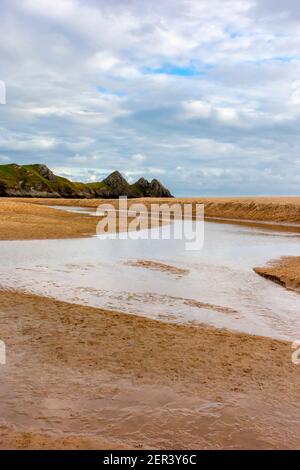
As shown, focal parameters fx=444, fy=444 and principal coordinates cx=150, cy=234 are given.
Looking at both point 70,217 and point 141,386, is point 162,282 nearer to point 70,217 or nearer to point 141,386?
point 141,386

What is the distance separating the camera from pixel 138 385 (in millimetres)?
7969

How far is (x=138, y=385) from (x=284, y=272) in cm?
1421

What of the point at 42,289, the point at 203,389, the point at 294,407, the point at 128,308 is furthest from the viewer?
the point at 42,289

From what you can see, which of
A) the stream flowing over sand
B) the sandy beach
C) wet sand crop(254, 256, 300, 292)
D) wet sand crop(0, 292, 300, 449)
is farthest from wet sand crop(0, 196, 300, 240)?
wet sand crop(0, 292, 300, 449)

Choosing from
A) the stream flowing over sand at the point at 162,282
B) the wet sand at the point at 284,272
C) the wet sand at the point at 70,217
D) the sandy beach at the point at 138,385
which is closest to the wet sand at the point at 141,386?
the sandy beach at the point at 138,385

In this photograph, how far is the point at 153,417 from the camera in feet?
22.5

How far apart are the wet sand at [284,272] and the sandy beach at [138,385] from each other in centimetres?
815

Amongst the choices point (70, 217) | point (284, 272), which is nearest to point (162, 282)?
point (284, 272)

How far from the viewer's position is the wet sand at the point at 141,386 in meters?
6.31

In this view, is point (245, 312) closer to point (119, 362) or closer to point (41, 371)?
point (119, 362)

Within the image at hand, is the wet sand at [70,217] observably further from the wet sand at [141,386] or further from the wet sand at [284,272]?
the wet sand at [141,386]

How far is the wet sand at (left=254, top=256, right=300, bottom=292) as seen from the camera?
736 inches
